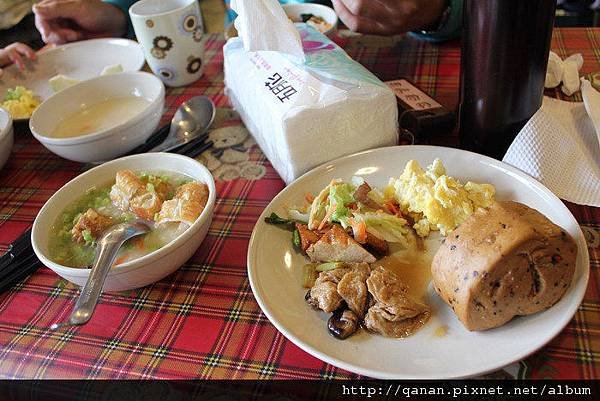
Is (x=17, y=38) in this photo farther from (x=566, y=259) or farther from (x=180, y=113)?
(x=566, y=259)

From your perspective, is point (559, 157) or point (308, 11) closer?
point (559, 157)

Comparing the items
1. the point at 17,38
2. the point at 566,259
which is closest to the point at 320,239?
the point at 566,259

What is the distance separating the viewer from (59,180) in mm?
1312

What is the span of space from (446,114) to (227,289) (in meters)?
0.66

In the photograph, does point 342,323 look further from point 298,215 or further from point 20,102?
point 20,102

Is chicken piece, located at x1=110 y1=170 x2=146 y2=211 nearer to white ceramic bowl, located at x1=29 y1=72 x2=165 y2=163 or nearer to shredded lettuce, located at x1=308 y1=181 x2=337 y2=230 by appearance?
white ceramic bowl, located at x1=29 y1=72 x2=165 y2=163

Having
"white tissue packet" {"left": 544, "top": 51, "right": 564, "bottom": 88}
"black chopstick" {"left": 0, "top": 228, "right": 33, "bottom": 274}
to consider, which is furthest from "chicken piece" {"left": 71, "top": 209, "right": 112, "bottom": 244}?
"white tissue packet" {"left": 544, "top": 51, "right": 564, "bottom": 88}

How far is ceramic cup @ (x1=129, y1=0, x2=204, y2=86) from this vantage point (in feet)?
4.77

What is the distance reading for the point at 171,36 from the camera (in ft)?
4.88

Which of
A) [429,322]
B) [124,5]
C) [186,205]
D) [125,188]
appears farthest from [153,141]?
[124,5]

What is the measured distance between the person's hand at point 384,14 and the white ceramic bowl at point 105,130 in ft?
1.84

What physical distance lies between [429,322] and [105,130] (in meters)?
0.88

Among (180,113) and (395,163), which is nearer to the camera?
(395,163)

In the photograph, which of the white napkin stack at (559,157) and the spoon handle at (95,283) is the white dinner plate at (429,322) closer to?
the white napkin stack at (559,157)
